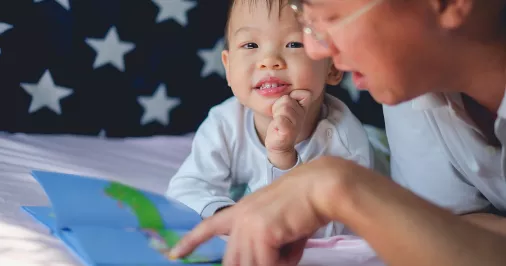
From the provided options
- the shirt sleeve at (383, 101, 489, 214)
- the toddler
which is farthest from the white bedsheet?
the shirt sleeve at (383, 101, 489, 214)

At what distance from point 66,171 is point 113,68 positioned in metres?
0.42

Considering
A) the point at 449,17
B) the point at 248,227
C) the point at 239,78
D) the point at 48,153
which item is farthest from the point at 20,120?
the point at 449,17

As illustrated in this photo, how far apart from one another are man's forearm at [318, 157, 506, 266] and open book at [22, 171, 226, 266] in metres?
0.22

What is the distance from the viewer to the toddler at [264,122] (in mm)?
1142

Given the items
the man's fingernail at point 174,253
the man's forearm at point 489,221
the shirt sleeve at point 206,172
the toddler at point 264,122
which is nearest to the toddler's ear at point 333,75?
the toddler at point 264,122

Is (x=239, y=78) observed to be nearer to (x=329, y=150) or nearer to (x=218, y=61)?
(x=329, y=150)

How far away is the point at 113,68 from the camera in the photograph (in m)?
1.61

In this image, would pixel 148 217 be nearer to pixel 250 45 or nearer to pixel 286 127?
pixel 286 127

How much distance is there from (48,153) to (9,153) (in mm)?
93

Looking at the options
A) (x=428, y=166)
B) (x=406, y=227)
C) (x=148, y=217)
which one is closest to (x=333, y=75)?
(x=428, y=166)

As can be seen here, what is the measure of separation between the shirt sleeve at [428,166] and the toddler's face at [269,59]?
176 mm

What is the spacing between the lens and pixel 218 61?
173 cm

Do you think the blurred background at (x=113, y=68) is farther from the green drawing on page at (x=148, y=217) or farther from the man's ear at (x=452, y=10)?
the man's ear at (x=452, y=10)

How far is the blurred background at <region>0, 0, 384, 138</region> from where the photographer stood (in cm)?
151
